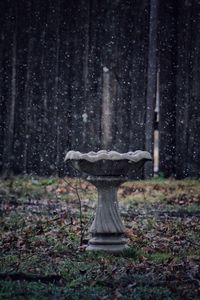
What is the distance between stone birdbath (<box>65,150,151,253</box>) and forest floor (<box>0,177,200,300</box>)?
0.65 feet

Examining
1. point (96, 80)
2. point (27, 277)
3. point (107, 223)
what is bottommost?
point (27, 277)

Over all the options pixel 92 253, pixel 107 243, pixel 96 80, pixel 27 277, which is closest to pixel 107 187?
pixel 107 243

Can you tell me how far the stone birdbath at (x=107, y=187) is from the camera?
6965 mm

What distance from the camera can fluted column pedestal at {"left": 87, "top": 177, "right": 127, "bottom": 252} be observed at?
7.09m

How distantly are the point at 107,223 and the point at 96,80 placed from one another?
794 centimetres

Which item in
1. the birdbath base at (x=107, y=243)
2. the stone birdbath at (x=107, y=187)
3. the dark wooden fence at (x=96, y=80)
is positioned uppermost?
the dark wooden fence at (x=96, y=80)

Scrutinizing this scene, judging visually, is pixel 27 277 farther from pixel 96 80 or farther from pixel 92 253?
pixel 96 80

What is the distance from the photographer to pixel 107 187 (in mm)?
7156

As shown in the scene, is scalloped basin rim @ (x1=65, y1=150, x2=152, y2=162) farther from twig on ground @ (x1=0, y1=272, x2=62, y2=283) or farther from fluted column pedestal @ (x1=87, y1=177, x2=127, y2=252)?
twig on ground @ (x1=0, y1=272, x2=62, y2=283)

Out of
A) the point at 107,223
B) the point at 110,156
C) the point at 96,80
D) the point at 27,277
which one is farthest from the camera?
the point at 96,80

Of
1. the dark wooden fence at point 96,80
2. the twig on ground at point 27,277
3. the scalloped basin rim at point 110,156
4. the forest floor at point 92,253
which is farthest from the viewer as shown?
the dark wooden fence at point 96,80

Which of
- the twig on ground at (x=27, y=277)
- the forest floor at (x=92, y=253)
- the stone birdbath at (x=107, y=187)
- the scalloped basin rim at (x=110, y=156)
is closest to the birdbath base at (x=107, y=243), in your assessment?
the stone birdbath at (x=107, y=187)

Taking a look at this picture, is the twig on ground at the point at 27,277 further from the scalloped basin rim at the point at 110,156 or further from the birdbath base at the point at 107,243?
the scalloped basin rim at the point at 110,156

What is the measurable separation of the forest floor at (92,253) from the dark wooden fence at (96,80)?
181 cm
